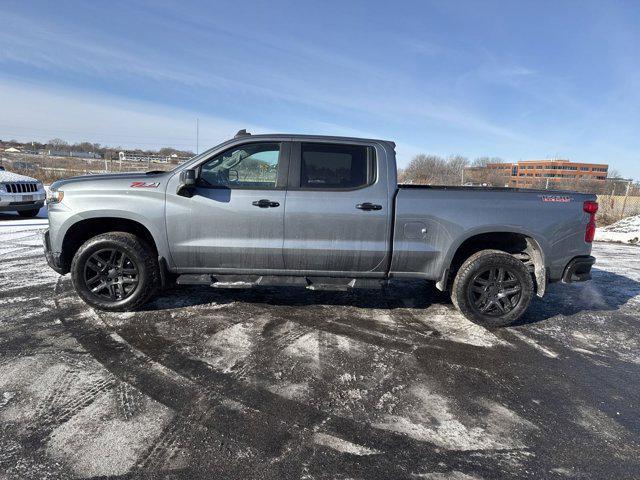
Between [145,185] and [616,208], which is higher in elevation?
[145,185]

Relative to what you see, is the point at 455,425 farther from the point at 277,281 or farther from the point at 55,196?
the point at 55,196

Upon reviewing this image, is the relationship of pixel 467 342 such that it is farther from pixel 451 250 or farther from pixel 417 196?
pixel 417 196

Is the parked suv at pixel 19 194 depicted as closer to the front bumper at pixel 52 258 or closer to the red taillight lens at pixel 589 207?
the front bumper at pixel 52 258

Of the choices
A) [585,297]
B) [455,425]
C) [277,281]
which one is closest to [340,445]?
[455,425]

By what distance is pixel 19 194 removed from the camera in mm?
10633

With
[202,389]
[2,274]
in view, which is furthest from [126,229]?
[2,274]

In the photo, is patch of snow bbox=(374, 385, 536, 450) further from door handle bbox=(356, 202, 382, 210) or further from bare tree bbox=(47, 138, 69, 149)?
bare tree bbox=(47, 138, 69, 149)

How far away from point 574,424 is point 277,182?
3285 mm

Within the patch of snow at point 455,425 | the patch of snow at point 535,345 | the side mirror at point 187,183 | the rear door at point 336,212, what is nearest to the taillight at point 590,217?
the patch of snow at point 535,345

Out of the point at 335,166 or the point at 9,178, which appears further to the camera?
the point at 9,178

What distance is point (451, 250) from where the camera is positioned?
4219mm

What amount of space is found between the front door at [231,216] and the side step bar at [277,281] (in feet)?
0.33

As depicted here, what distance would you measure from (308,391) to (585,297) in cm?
475

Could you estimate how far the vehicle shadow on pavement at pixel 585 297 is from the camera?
495 centimetres
